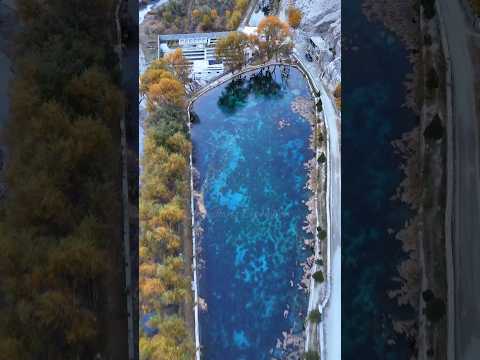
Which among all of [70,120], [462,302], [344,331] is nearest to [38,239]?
[70,120]

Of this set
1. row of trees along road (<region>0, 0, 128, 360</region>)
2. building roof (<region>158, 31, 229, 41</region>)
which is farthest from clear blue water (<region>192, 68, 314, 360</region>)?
row of trees along road (<region>0, 0, 128, 360</region>)

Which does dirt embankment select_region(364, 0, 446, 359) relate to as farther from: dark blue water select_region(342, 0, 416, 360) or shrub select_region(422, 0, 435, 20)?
dark blue water select_region(342, 0, 416, 360)

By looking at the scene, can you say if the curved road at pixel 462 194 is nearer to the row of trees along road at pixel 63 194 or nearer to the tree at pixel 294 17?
the tree at pixel 294 17

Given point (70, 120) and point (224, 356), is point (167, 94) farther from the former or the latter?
point (224, 356)

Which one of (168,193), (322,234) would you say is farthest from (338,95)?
(168,193)

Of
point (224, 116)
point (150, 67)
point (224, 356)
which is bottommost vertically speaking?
point (224, 356)
